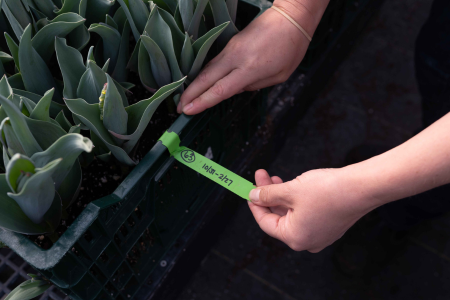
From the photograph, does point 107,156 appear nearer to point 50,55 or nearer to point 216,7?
point 50,55

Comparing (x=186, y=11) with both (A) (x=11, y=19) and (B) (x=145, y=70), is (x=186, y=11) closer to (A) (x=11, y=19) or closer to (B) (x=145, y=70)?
(B) (x=145, y=70)

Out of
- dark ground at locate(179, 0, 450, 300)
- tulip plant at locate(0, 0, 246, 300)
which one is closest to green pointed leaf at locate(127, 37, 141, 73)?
tulip plant at locate(0, 0, 246, 300)

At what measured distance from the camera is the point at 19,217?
0.67 metres

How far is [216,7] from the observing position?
2.70ft

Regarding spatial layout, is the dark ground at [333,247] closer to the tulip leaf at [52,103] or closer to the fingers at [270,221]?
the fingers at [270,221]

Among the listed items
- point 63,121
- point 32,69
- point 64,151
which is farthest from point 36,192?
point 32,69

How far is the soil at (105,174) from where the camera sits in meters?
0.84

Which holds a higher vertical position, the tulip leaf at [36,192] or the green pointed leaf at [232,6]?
the green pointed leaf at [232,6]

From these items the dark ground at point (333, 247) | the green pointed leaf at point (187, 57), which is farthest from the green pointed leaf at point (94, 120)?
the dark ground at point (333, 247)

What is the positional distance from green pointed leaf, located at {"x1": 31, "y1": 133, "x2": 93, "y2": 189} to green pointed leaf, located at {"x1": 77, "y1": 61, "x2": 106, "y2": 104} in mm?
161

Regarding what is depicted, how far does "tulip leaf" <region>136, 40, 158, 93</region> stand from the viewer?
0.81m

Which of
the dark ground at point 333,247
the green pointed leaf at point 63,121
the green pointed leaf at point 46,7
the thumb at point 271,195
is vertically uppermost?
the green pointed leaf at point 46,7

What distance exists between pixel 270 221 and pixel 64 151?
459 millimetres

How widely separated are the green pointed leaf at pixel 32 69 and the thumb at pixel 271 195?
1.65 feet
